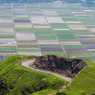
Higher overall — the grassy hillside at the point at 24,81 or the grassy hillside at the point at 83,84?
the grassy hillside at the point at 83,84

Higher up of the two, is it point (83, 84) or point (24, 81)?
point (83, 84)

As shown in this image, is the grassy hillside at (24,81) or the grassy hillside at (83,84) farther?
the grassy hillside at (24,81)

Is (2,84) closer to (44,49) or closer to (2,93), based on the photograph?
(2,93)

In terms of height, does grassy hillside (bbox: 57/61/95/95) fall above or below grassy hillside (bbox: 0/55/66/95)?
above

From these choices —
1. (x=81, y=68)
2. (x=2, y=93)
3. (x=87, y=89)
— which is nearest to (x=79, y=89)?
(x=87, y=89)
